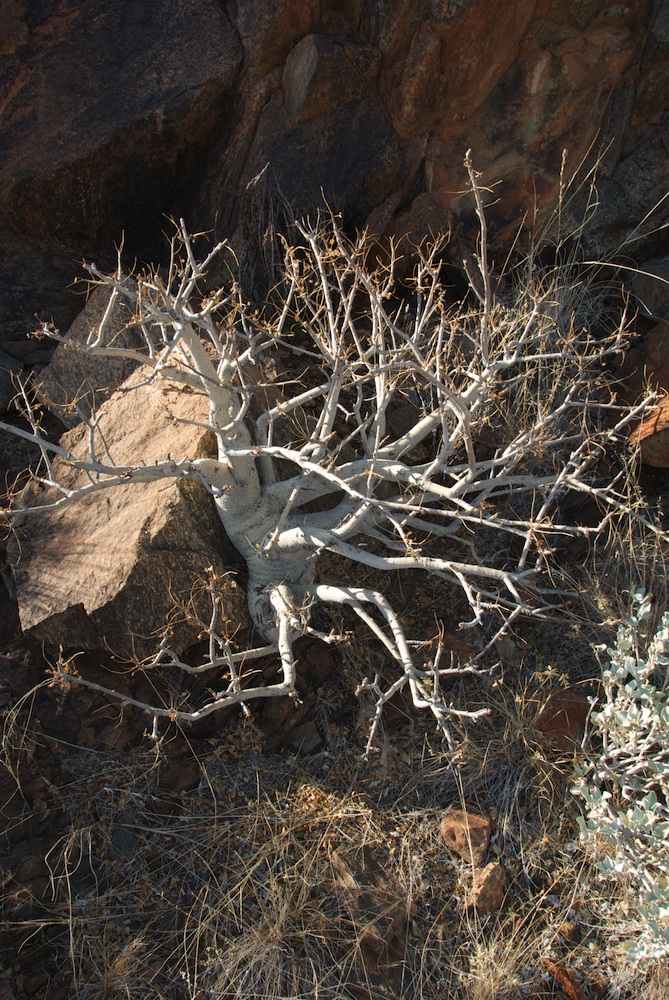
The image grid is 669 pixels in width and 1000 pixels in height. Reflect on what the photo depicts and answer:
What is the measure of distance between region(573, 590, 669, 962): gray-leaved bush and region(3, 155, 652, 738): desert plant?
406mm

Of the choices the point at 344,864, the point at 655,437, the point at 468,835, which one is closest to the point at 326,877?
the point at 344,864

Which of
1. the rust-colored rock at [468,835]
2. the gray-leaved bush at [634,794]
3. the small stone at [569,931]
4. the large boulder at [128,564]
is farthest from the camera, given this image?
the large boulder at [128,564]

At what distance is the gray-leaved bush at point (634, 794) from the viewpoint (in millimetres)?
2342

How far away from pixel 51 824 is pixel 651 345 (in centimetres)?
333

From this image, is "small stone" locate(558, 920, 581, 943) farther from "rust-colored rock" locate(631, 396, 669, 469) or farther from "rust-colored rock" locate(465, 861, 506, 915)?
"rust-colored rock" locate(631, 396, 669, 469)

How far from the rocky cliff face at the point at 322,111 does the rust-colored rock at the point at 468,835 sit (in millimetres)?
2804

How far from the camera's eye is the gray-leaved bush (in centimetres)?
234

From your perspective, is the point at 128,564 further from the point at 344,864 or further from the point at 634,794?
the point at 634,794

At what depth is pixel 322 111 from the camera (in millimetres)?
3818

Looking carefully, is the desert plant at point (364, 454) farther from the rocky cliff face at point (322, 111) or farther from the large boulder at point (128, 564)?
the rocky cliff face at point (322, 111)

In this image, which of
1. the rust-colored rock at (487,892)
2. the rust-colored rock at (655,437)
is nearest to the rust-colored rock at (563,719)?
the rust-colored rock at (487,892)

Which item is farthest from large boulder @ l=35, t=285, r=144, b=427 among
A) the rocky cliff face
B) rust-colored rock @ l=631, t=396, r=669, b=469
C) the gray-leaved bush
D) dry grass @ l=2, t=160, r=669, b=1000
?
the gray-leaved bush

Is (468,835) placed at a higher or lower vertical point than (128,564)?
lower

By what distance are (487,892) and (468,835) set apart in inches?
7.2
